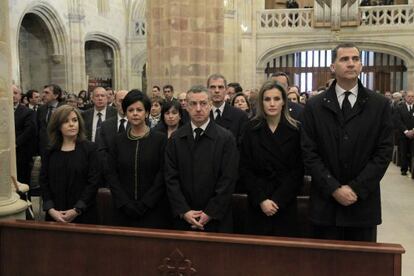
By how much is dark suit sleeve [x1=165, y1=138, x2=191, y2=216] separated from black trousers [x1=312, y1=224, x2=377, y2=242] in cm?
87

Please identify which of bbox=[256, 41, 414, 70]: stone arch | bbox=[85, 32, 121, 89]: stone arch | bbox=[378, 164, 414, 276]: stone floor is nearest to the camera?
bbox=[378, 164, 414, 276]: stone floor

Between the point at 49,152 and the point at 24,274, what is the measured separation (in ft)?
3.09

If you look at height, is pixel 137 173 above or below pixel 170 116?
below

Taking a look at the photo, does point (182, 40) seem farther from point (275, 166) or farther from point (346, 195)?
point (346, 195)

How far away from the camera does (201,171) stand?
125 inches

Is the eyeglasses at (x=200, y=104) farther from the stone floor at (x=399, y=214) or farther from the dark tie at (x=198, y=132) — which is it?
the stone floor at (x=399, y=214)

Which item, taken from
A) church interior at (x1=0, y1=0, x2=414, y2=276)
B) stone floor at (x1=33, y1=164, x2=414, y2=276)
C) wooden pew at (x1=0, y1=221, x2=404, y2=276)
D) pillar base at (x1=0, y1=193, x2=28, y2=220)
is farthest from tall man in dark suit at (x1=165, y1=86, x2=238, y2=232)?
church interior at (x1=0, y1=0, x2=414, y2=276)

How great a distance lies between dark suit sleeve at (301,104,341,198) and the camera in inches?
110

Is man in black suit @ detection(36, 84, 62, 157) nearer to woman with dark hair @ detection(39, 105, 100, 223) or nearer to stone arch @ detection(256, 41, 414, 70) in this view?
woman with dark hair @ detection(39, 105, 100, 223)

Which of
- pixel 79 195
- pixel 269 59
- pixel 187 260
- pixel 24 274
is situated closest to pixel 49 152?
pixel 79 195

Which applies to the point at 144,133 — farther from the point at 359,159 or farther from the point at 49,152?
the point at 359,159

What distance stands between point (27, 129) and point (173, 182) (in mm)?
3112

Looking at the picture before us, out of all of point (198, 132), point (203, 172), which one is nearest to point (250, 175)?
point (203, 172)

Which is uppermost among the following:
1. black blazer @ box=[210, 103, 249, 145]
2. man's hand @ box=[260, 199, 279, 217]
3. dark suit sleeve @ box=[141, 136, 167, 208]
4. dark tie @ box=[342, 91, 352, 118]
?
dark tie @ box=[342, 91, 352, 118]
